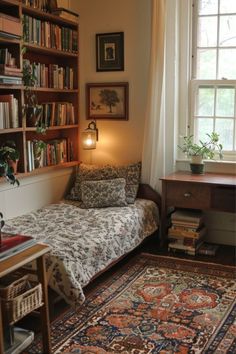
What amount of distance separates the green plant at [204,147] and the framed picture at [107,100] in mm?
662

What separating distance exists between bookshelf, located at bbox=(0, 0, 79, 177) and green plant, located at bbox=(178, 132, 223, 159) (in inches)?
44.3

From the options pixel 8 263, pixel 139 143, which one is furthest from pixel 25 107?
pixel 8 263

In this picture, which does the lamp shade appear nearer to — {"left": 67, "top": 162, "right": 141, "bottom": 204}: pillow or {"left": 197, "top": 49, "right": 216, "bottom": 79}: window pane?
{"left": 67, "top": 162, "right": 141, "bottom": 204}: pillow

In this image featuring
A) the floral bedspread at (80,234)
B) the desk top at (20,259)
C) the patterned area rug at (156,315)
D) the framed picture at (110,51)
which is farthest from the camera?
the framed picture at (110,51)

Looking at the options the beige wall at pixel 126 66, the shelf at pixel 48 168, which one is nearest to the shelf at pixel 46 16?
the beige wall at pixel 126 66

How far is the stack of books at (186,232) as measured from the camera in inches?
157

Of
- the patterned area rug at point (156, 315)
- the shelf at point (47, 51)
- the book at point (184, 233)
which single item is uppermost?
the shelf at point (47, 51)

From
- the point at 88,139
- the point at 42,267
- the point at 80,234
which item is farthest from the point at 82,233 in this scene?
the point at 88,139

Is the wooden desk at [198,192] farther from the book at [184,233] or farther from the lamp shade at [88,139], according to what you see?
the lamp shade at [88,139]

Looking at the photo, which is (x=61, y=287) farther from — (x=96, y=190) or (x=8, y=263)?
(x=96, y=190)

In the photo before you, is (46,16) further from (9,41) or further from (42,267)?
(42,267)

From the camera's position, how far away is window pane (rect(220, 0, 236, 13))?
4.07 metres

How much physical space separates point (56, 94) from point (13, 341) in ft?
8.99

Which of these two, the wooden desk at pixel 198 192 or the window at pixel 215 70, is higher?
the window at pixel 215 70
